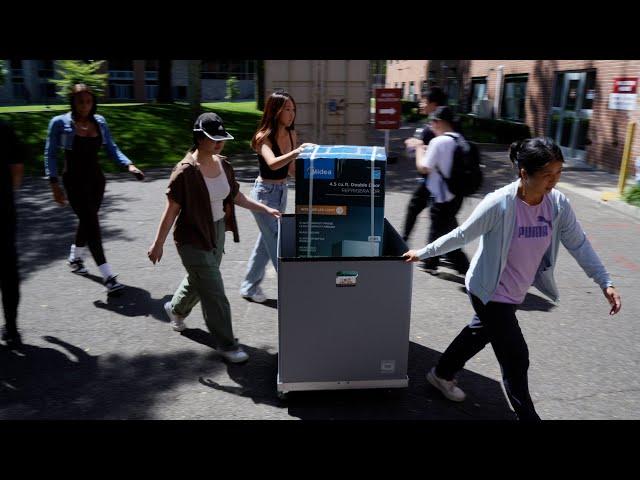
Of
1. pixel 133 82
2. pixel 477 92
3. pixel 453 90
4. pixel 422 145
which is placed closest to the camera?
pixel 422 145

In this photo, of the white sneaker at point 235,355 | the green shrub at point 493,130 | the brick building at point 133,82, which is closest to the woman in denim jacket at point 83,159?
the white sneaker at point 235,355

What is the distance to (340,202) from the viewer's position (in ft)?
11.9

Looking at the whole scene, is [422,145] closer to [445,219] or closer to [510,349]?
[445,219]

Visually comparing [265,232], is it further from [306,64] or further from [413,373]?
[306,64]

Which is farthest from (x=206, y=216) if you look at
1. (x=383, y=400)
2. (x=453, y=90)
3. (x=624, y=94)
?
(x=453, y=90)

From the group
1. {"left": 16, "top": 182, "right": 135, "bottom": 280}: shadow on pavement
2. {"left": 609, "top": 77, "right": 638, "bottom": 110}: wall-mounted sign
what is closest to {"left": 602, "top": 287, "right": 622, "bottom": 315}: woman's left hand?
{"left": 16, "top": 182, "right": 135, "bottom": 280}: shadow on pavement

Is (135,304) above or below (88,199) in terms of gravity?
below

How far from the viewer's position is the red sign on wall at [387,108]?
13.9 m

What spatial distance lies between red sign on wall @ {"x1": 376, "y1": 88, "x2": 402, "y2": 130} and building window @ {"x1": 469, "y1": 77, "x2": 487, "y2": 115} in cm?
1195

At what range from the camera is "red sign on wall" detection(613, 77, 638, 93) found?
1261 cm

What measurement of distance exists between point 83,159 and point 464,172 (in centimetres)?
366

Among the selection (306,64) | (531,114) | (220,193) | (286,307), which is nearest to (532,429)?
(286,307)

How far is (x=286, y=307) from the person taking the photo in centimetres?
352

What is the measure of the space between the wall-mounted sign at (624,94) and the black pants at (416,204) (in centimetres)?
886
